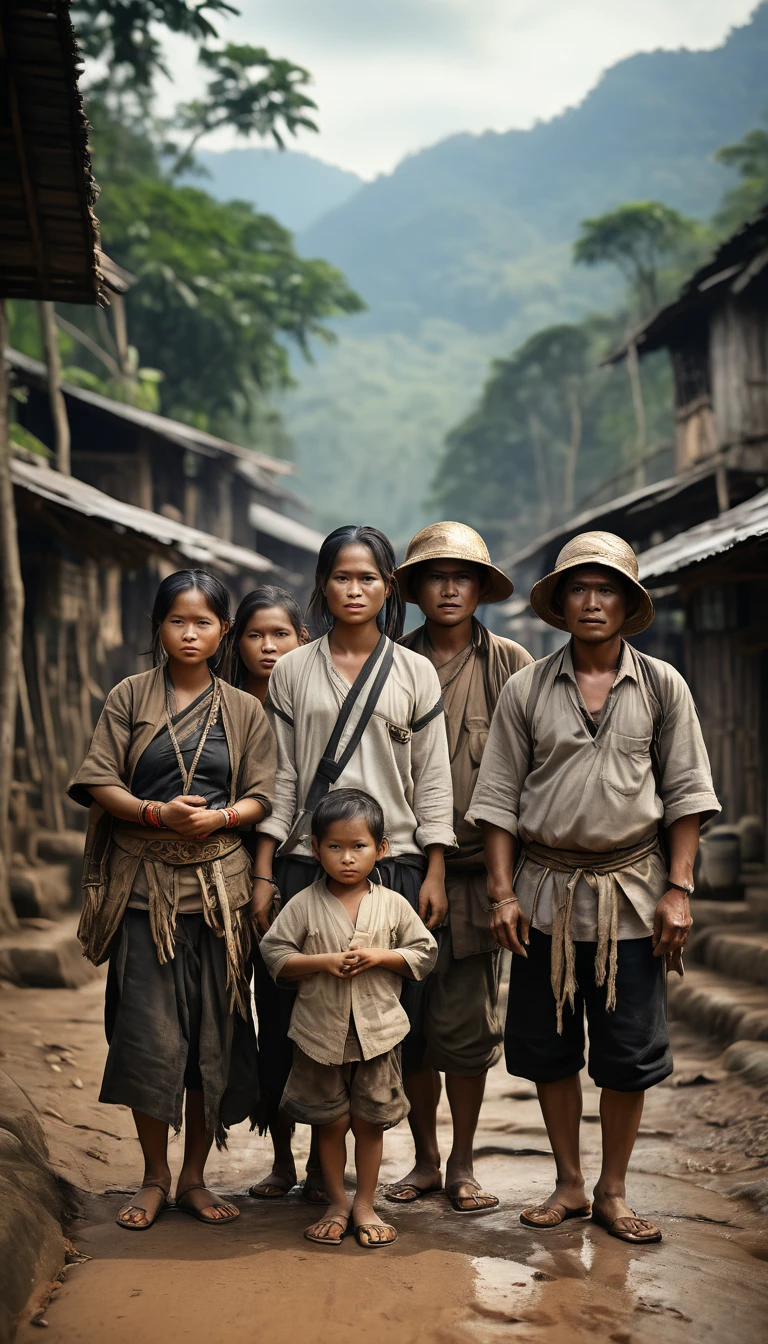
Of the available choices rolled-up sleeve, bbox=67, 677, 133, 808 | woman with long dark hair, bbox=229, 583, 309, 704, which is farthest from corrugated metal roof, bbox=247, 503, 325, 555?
rolled-up sleeve, bbox=67, 677, 133, 808

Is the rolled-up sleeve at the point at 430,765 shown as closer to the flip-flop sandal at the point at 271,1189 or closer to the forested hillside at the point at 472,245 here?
the flip-flop sandal at the point at 271,1189

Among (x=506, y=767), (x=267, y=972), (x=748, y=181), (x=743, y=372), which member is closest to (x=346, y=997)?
(x=267, y=972)

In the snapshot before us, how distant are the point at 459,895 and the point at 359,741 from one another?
695mm

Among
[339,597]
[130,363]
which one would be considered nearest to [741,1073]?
[339,597]

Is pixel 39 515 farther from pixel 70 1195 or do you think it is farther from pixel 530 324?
pixel 530 324

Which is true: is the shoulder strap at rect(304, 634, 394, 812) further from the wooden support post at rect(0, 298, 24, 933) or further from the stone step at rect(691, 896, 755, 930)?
the stone step at rect(691, 896, 755, 930)

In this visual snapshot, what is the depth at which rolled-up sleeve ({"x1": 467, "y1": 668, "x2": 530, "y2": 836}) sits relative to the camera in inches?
154

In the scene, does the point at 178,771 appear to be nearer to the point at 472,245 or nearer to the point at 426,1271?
the point at 426,1271

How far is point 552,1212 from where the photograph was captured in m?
3.81

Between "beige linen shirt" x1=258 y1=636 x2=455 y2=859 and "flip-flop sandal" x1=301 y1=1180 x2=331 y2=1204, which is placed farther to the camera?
"flip-flop sandal" x1=301 y1=1180 x2=331 y2=1204

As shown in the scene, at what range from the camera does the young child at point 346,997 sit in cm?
359

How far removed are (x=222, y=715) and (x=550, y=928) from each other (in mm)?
1249

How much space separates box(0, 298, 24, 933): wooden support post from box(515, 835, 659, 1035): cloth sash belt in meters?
5.30

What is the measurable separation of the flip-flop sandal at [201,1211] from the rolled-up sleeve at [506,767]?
144 centimetres
